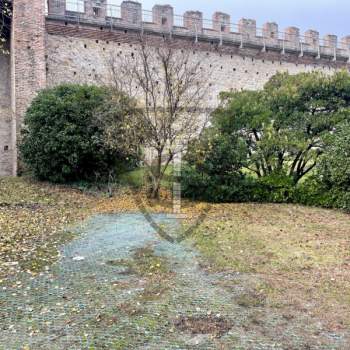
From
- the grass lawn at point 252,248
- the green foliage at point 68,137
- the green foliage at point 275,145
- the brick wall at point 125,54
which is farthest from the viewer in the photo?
the brick wall at point 125,54

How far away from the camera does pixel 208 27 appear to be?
52.9 feet

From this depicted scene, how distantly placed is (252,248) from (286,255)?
542 millimetres

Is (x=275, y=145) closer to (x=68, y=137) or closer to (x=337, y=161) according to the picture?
(x=337, y=161)

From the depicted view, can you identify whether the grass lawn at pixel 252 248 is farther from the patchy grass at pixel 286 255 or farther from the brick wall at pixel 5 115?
the brick wall at pixel 5 115

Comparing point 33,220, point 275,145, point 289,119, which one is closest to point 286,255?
point 275,145

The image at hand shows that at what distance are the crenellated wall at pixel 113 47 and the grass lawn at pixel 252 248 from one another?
3.77 metres

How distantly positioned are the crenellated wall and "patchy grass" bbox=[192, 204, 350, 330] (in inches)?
295

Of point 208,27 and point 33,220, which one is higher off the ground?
point 208,27

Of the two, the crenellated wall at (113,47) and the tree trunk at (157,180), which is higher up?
the crenellated wall at (113,47)

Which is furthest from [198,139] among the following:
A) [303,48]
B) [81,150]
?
[303,48]

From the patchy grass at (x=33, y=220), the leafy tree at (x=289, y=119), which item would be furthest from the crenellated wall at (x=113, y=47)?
the leafy tree at (x=289, y=119)

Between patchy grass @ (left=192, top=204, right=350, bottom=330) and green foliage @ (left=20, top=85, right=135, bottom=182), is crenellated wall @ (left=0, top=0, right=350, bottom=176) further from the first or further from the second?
patchy grass @ (left=192, top=204, right=350, bottom=330)

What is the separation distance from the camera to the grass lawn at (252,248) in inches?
153

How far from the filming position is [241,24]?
55.7ft
